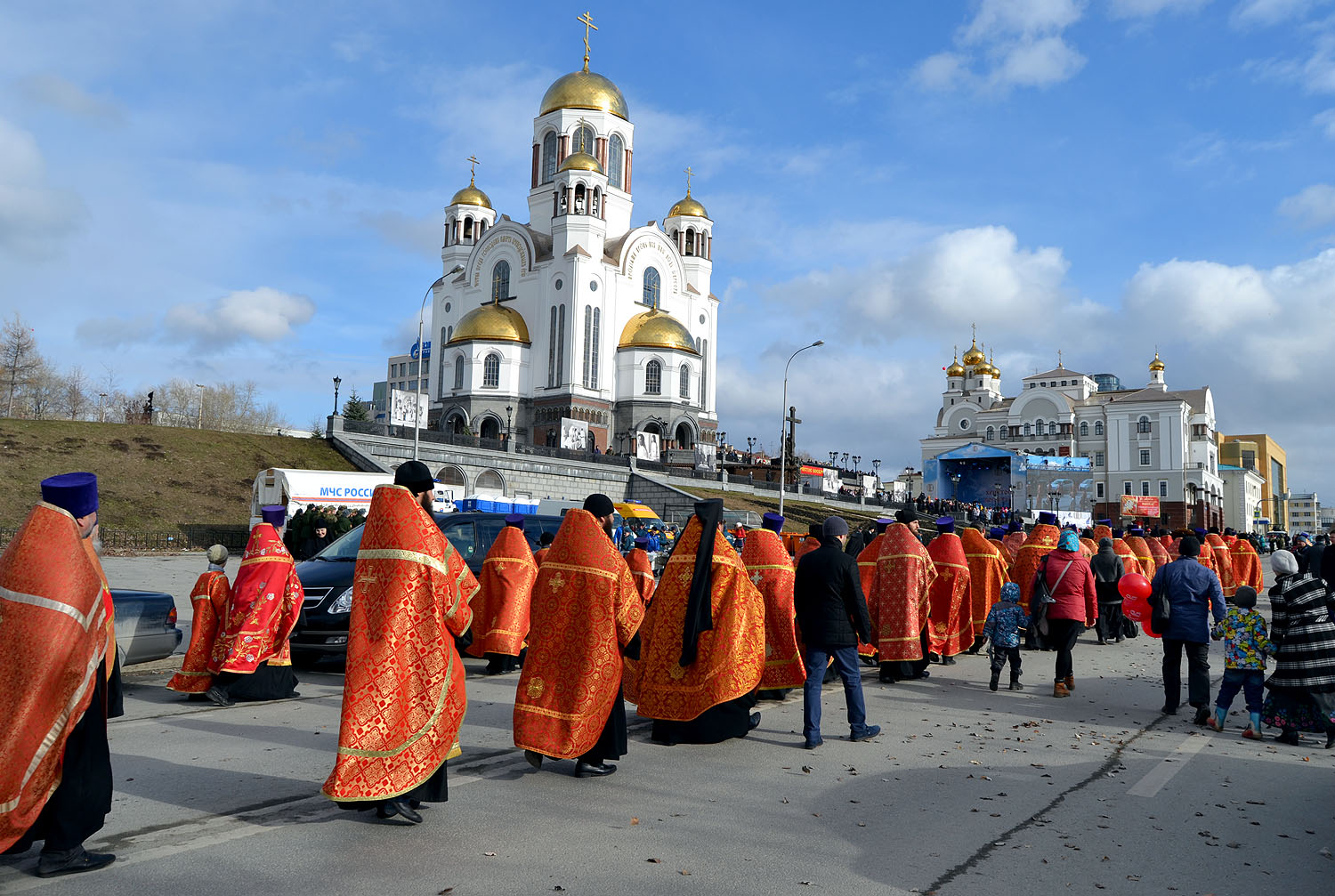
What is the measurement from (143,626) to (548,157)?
58939 mm

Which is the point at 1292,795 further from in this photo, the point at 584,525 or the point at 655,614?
the point at 584,525

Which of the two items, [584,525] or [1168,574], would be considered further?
[1168,574]

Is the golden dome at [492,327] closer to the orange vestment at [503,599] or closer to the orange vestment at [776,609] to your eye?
the orange vestment at [503,599]

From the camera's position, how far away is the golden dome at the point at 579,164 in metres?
58.4

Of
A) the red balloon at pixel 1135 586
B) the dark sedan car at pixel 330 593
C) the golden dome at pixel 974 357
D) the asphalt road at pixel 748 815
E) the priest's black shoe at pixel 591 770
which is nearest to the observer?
the asphalt road at pixel 748 815

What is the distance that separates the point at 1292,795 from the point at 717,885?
420 centimetres

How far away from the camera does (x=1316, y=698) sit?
7430 millimetres

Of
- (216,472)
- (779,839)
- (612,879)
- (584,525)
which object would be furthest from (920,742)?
(216,472)

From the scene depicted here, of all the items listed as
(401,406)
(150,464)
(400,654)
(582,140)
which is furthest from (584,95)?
(400,654)

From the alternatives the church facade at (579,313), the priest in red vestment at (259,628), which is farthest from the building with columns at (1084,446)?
the priest in red vestment at (259,628)

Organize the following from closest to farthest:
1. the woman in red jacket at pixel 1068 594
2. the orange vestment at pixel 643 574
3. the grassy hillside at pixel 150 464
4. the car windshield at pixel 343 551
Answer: the orange vestment at pixel 643 574 < the woman in red jacket at pixel 1068 594 < the car windshield at pixel 343 551 < the grassy hillside at pixel 150 464

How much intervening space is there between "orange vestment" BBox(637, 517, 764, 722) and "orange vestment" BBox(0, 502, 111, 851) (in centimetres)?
381

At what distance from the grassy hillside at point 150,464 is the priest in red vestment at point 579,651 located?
2603 cm

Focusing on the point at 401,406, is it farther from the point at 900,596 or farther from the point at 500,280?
the point at 900,596
